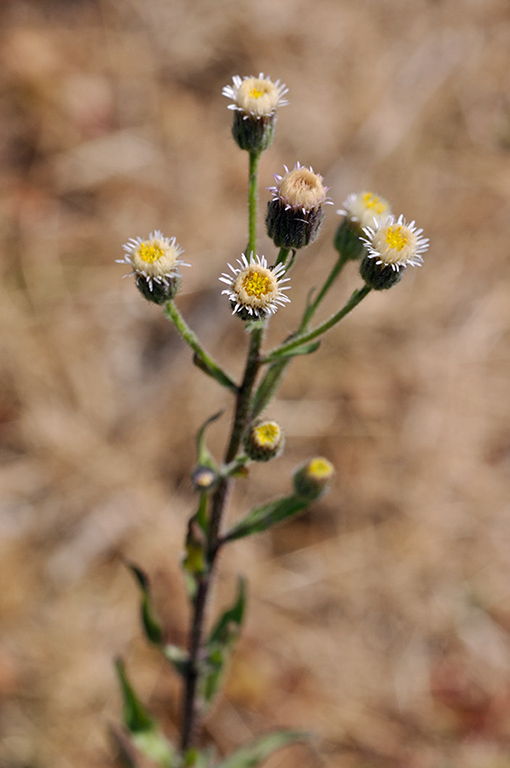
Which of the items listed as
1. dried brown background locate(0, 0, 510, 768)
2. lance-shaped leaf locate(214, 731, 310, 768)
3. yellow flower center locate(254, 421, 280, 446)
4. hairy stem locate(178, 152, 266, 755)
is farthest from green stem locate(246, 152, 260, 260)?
dried brown background locate(0, 0, 510, 768)

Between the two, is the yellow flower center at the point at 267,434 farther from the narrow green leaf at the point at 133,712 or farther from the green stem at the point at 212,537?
the narrow green leaf at the point at 133,712

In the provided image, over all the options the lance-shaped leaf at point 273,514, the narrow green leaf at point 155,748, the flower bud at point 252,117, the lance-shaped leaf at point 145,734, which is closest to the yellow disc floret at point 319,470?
the lance-shaped leaf at point 273,514

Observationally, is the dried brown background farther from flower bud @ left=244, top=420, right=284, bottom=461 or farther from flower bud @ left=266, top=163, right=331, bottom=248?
flower bud @ left=266, top=163, right=331, bottom=248

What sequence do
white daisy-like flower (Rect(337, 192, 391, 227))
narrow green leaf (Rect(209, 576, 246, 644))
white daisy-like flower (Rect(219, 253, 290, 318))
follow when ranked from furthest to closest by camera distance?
narrow green leaf (Rect(209, 576, 246, 644)), white daisy-like flower (Rect(337, 192, 391, 227)), white daisy-like flower (Rect(219, 253, 290, 318))

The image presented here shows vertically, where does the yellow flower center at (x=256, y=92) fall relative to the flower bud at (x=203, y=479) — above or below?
above

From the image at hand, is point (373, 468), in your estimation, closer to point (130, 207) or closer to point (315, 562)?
point (315, 562)

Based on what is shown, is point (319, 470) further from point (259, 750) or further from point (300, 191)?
point (259, 750)
